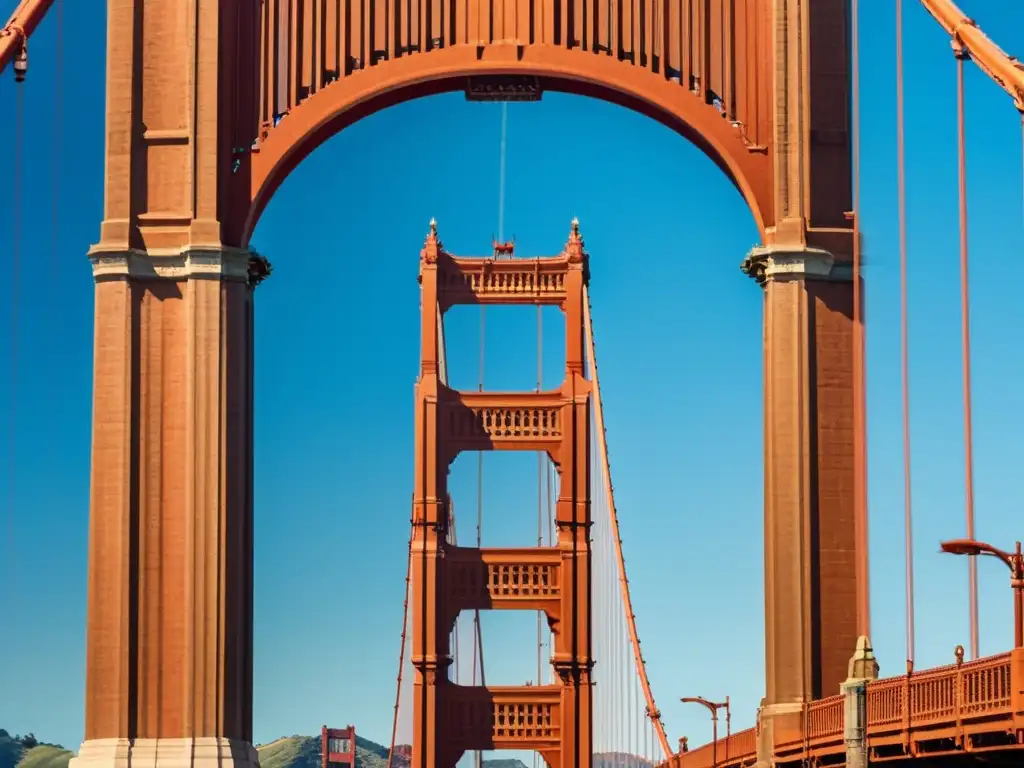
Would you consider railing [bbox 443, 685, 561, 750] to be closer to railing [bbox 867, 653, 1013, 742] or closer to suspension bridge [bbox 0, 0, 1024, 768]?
suspension bridge [bbox 0, 0, 1024, 768]

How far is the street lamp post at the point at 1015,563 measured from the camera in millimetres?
37562

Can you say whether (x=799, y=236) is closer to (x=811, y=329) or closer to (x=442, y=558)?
(x=811, y=329)

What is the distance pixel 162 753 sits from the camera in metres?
48.4

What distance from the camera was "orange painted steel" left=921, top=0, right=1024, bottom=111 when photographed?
140 ft

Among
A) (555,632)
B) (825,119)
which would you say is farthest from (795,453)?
(555,632)

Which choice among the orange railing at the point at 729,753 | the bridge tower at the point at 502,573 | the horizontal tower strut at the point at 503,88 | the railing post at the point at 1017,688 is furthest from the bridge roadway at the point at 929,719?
the bridge tower at the point at 502,573

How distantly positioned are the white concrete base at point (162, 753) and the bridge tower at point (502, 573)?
111 ft

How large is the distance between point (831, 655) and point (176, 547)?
10.4 meters

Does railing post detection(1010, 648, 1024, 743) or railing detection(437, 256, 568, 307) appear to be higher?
railing detection(437, 256, 568, 307)

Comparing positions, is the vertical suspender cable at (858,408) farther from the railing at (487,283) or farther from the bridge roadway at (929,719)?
the railing at (487,283)

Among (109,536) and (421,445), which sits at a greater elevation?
(421,445)

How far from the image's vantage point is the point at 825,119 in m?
49.9

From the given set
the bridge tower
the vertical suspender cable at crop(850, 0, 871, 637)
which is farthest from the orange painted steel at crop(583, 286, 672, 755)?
the vertical suspender cable at crop(850, 0, 871, 637)

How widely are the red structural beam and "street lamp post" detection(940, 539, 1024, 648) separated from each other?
58.8 feet
